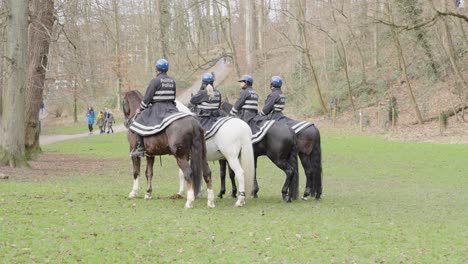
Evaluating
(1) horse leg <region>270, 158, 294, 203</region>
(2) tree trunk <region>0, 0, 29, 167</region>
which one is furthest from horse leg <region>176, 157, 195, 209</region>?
(2) tree trunk <region>0, 0, 29, 167</region>

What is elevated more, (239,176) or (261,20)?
(261,20)

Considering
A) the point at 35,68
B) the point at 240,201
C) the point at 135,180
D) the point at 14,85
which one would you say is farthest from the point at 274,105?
the point at 35,68

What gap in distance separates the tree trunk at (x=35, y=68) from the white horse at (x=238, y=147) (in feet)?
36.7

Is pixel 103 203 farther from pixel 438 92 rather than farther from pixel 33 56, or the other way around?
pixel 438 92

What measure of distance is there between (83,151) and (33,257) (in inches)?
877

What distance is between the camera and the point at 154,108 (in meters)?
13.2

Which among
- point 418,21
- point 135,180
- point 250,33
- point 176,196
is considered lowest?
point 176,196

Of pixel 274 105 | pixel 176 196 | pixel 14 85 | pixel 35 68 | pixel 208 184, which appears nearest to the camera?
pixel 208 184

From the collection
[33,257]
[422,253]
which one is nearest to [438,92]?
[422,253]

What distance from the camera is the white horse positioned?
43.4 feet

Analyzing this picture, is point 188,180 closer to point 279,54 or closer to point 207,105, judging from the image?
point 207,105

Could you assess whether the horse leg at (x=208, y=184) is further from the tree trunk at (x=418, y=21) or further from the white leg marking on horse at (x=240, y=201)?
the tree trunk at (x=418, y=21)

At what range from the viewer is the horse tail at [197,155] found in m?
12.6

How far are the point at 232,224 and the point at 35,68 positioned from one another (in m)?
14.6
